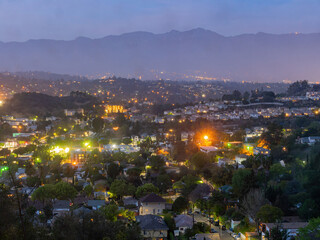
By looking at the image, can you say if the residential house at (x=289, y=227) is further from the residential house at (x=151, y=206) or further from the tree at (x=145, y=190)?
the tree at (x=145, y=190)

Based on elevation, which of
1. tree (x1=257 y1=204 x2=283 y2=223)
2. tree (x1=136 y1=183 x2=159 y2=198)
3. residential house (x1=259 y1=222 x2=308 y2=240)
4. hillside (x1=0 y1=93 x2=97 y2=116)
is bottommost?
tree (x1=136 y1=183 x2=159 y2=198)

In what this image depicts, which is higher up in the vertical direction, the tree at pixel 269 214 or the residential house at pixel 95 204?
the tree at pixel 269 214

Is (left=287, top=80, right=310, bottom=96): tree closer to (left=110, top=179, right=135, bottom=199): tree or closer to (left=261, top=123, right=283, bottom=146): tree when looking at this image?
(left=261, top=123, right=283, bottom=146): tree

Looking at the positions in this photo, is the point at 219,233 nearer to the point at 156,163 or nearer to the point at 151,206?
the point at 151,206

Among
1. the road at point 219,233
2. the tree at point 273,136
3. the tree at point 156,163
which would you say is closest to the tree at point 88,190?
the tree at point 156,163

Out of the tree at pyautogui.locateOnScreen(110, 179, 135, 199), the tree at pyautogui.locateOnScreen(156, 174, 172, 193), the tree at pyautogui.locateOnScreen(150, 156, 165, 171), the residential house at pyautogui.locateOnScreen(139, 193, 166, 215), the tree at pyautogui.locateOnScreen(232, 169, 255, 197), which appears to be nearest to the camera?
the residential house at pyautogui.locateOnScreen(139, 193, 166, 215)

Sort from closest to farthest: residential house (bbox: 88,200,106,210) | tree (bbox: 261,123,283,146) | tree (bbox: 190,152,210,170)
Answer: residential house (bbox: 88,200,106,210), tree (bbox: 190,152,210,170), tree (bbox: 261,123,283,146)

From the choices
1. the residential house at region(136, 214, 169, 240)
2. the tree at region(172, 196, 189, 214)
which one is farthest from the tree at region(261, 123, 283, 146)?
the residential house at region(136, 214, 169, 240)

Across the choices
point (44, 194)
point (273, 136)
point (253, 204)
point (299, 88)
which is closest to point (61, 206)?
point (44, 194)

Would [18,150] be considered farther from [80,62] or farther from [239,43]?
[80,62]

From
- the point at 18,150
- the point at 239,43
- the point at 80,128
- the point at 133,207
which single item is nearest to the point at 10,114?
the point at 80,128

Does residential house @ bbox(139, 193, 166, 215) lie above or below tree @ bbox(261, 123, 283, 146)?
below
